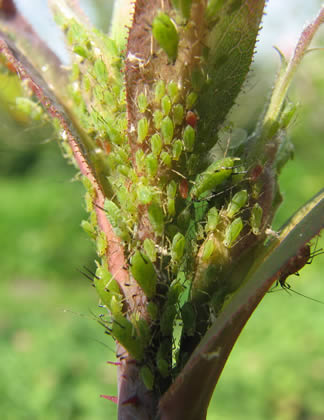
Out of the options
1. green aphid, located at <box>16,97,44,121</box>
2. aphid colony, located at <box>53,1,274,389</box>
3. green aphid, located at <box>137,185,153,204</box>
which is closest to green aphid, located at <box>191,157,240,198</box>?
aphid colony, located at <box>53,1,274,389</box>

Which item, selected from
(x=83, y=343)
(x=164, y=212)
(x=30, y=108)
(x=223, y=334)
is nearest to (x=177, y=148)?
(x=164, y=212)

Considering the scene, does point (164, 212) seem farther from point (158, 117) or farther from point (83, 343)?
point (83, 343)

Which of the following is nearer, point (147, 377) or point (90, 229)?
point (147, 377)

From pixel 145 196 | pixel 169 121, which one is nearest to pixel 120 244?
pixel 145 196

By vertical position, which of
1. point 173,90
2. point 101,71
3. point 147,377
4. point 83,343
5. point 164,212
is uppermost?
point 101,71

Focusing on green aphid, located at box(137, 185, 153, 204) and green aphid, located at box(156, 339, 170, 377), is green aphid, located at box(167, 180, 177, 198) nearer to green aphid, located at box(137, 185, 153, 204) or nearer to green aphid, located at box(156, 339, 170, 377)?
green aphid, located at box(137, 185, 153, 204)
